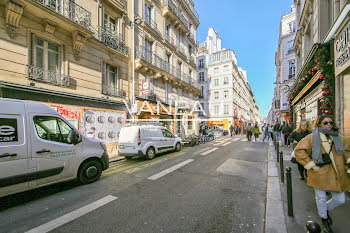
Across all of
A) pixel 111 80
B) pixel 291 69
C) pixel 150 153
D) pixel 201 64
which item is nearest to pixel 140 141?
pixel 150 153

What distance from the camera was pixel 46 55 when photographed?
297 inches

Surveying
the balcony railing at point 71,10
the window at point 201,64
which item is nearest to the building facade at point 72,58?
the balcony railing at point 71,10

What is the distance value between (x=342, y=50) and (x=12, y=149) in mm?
8991

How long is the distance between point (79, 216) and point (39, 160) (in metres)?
1.73

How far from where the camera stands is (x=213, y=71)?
36094mm

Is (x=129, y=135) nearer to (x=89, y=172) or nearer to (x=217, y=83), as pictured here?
(x=89, y=172)

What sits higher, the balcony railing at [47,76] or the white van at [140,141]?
the balcony railing at [47,76]

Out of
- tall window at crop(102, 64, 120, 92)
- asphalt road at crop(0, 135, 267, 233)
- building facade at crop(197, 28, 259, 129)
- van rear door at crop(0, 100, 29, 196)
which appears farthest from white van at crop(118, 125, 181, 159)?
building facade at crop(197, 28, 259, 129)

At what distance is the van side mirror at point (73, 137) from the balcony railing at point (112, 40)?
7421 millimetres

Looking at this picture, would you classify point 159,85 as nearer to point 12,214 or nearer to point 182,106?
point 182,106

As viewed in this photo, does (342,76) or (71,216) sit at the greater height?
(342,76)

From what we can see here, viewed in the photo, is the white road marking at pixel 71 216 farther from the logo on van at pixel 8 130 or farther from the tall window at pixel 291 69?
the tall window at pixel 291 69

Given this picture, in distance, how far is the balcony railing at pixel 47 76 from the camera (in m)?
6.88

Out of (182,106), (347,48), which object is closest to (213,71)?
(182,106)
